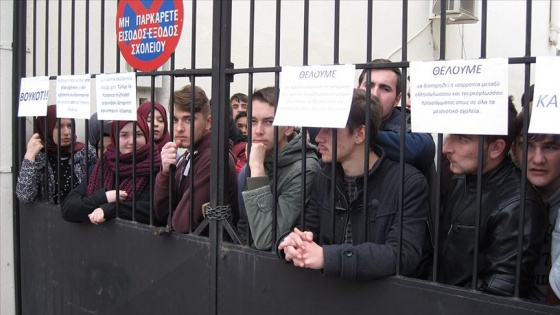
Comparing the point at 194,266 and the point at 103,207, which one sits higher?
the point at 103,207

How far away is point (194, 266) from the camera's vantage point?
2.64 metres

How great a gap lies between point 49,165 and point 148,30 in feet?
4.11

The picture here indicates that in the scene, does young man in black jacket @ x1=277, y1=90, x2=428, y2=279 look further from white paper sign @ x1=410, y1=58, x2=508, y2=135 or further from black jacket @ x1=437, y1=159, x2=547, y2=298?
white paper sign @ x1=410, y1=58, x2=508, y2=135

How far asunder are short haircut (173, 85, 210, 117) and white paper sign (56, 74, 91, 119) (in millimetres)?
581

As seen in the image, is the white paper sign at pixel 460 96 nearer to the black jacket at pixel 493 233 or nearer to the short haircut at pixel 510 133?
the short haircut at pixel 510 133

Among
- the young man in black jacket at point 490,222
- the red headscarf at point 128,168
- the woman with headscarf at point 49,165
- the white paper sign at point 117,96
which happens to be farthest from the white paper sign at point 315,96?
the woman with headscarf at point 49,165

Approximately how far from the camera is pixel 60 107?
10.7 ft

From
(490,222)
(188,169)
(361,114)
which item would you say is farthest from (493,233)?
(188,169)

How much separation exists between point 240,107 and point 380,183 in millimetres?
2840

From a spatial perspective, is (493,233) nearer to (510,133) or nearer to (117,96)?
(510,133)

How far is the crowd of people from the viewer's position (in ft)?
6.22

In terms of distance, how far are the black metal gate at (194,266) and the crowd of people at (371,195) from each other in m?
0.08

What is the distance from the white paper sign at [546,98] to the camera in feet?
5.55

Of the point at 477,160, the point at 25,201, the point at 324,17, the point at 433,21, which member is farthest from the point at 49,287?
the point at 433,21
